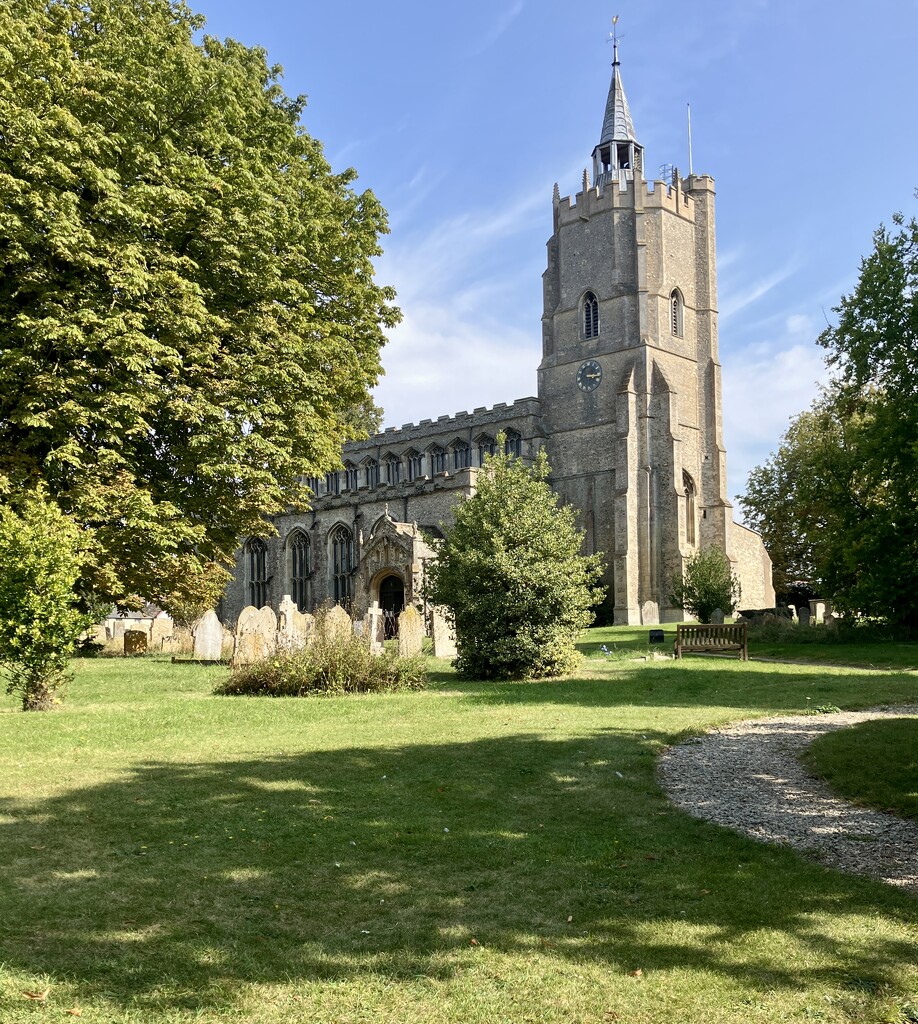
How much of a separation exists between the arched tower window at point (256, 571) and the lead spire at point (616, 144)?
27.3 metres

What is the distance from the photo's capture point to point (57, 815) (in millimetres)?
6465

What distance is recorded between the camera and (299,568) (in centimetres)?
5091

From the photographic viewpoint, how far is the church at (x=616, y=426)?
1747 inches

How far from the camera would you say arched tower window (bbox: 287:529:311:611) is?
50406mm

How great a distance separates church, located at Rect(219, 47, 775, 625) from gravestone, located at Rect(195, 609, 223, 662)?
2042cm

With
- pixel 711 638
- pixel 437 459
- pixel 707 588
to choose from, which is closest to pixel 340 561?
pixel 437 459

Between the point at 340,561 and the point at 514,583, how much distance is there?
106ft

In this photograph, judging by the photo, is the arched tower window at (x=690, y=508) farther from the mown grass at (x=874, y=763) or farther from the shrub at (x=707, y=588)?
the mown grass at (x=874, y=763)

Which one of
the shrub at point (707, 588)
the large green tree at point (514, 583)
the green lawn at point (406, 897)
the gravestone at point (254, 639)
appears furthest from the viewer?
the shrub at point (707, 588)

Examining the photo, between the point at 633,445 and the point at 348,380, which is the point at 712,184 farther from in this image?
the point at 348,380

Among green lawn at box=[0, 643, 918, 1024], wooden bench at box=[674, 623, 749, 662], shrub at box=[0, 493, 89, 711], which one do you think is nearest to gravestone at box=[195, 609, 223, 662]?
shrub at box=[0, 493, 89, 711]

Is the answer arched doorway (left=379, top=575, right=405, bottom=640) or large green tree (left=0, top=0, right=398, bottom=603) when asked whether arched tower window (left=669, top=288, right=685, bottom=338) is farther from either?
large green tree (left=0, top=0, right=398, bottom=603)

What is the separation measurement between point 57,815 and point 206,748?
282 centimetres

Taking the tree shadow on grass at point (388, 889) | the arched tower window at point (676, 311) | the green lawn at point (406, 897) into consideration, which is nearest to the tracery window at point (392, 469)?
the arched tower window at point (676, 311)
